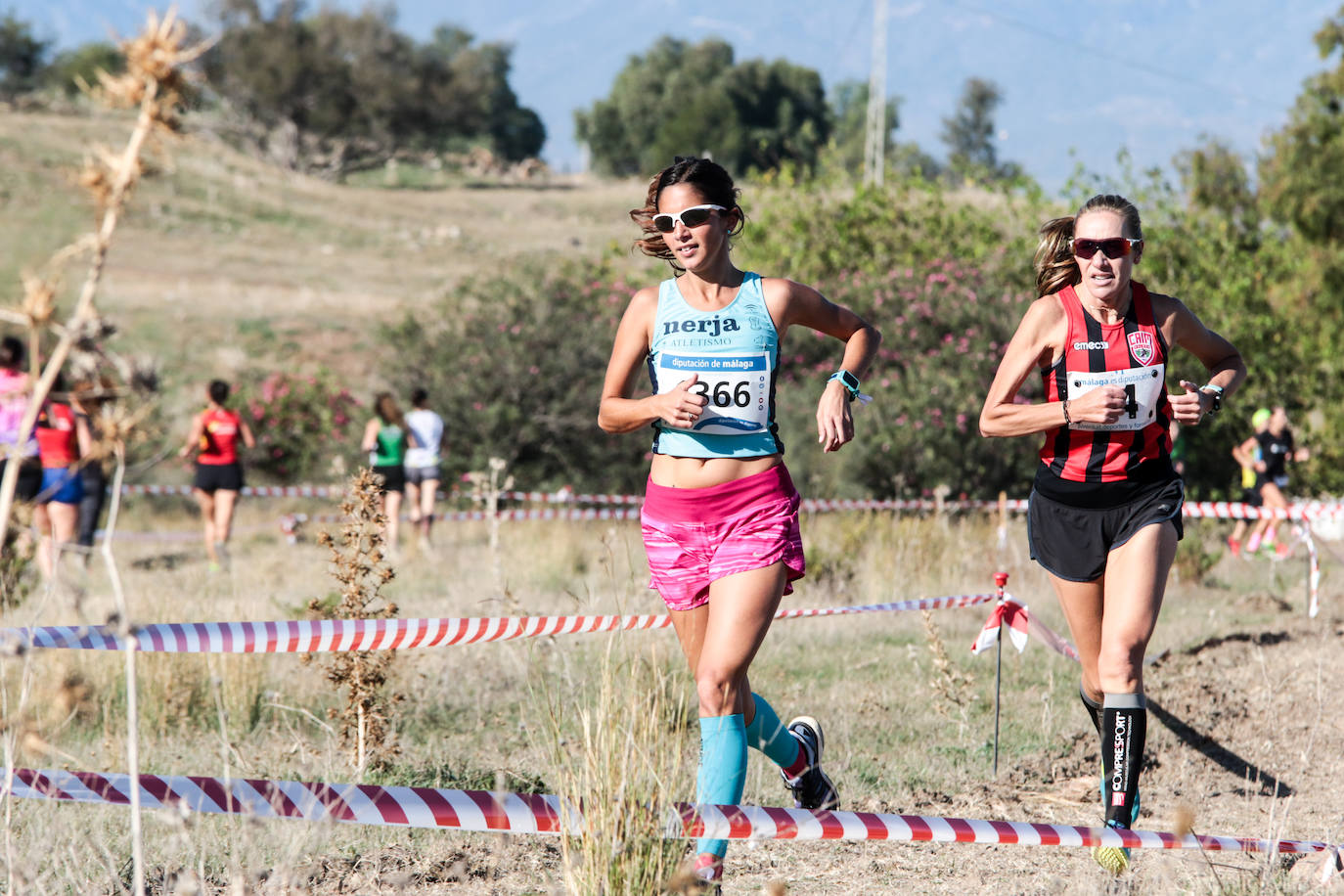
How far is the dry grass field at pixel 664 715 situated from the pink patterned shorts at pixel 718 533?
0.60 ft

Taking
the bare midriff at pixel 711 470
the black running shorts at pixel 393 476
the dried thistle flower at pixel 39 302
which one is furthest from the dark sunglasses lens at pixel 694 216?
the black running shorts at pixel 393 476

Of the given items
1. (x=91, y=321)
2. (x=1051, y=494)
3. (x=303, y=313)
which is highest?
(x=303, y=313)

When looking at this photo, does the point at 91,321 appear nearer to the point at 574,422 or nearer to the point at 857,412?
the point at 857,412

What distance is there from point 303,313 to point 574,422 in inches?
769

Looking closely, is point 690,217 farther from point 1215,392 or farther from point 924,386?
point 924,386

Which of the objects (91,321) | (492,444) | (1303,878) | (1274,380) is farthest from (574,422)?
(91,321)

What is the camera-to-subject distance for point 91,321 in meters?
1.90

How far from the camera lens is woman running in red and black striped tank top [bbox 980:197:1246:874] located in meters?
4.11

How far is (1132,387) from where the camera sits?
4195 millimetres

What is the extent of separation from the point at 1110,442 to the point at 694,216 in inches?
59.5

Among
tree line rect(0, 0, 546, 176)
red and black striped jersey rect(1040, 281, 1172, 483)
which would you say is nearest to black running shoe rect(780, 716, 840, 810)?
red and black striped jersey rect(1040, 281, 1172, 483)

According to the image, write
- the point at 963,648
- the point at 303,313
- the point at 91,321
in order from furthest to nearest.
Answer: the point at 303,313, the point at 963,648, the point at 91,321

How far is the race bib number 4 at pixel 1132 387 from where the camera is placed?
4191 millimetres

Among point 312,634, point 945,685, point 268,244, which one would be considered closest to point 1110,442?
point 945,685
